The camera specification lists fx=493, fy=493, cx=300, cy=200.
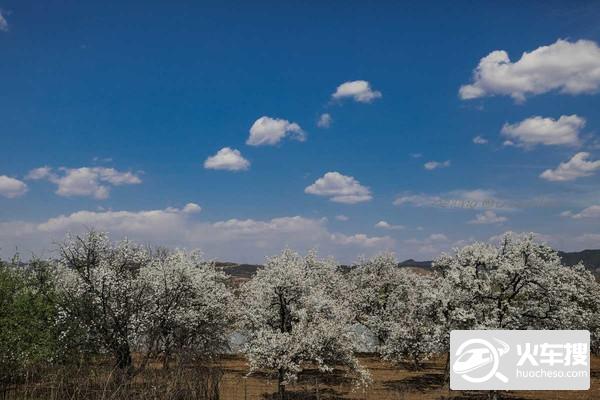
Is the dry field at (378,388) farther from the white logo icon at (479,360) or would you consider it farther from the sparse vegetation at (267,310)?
the white logo icon at (479,360)

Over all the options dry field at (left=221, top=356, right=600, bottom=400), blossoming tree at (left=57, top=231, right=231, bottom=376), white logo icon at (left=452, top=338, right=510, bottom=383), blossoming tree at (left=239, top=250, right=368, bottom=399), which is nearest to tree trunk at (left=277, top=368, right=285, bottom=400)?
blossoming tree at (left=239, top=250, right=368, bottom=399)

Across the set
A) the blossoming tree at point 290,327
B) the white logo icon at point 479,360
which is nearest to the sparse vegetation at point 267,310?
the blossoming tree at point 290,327

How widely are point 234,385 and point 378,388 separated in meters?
12.4

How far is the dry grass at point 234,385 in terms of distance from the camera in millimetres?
20062

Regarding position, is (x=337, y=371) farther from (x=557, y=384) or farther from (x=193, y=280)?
(x=557, y=384)

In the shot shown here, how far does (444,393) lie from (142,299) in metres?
25.1

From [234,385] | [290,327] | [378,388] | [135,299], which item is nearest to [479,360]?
[290,327]

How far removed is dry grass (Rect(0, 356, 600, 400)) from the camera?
20062mm

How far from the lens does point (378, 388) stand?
41875mm

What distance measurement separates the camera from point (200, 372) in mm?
21922

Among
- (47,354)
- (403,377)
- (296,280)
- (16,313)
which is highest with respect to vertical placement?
(296,280)

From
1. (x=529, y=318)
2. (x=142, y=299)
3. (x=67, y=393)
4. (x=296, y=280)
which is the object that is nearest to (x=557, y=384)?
(x=529, y=318)

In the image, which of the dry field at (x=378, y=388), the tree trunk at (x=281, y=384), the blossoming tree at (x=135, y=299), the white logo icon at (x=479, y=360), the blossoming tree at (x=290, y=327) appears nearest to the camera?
the white logo icon at (x=479, y=360)

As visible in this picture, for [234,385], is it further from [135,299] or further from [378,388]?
[378,388]
